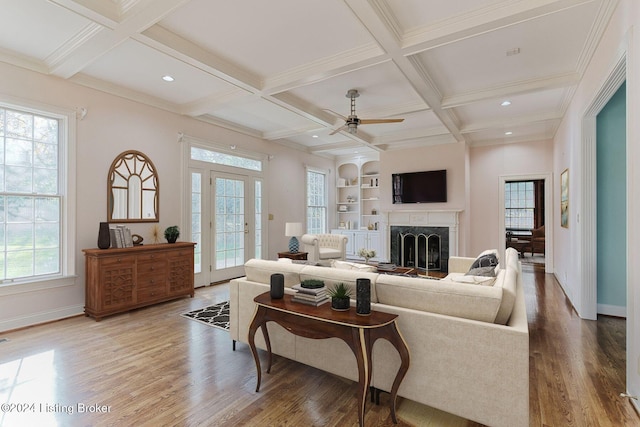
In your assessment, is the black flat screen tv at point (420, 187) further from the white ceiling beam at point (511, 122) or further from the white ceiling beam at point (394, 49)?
the white ceiling beam at point (394, 49)

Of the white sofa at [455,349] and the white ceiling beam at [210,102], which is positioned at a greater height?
the white ceiling beam at [210,102]

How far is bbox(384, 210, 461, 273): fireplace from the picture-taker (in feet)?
22.0

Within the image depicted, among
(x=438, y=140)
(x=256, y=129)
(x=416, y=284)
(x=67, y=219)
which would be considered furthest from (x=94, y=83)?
(x=438, y=140)

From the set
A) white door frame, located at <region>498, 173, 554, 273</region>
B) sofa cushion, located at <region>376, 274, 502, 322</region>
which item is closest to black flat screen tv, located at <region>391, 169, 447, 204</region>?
white door frame, located at <region>498, 173, 554, 273</region>

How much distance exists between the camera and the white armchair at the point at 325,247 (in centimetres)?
599

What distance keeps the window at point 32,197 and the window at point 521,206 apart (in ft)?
34.9

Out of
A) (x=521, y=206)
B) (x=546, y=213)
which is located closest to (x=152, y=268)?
(x=546, y=213)

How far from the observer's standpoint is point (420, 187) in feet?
23.0

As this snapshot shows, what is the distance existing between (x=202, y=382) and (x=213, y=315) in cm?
158

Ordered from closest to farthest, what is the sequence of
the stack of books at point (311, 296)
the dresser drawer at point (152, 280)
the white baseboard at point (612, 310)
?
the stack of books at point (311, 296) < the white baseboard at point (612, 310) < the dresser drawer at point (152, 280)

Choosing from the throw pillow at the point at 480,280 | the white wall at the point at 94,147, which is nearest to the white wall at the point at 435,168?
the white wall at the point at 94,147

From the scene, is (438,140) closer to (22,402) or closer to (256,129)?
(256,129)

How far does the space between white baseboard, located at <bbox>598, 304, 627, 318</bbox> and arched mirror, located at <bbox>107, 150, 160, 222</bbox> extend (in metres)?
5.90

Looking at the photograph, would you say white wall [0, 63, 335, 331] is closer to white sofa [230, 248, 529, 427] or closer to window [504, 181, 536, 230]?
white sofa [230, 248, 529, 427]
